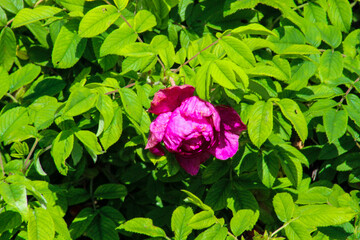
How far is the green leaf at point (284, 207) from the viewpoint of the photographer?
168cm

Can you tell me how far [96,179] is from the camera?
2471 mm

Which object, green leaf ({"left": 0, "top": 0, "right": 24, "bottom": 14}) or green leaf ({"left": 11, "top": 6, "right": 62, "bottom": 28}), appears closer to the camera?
green leaf ({"left": 11, "top": 6, "right": 62, "bottom": 28})

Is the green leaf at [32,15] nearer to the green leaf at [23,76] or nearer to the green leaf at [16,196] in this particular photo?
→ the green leaf at [23,76]

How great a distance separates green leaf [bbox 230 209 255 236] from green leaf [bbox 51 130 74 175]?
67 cm

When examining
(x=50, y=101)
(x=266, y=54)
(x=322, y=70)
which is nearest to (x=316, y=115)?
(x=322, y=70)

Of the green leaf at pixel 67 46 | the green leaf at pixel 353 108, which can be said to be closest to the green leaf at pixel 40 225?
the green leaf at pixel 67 46

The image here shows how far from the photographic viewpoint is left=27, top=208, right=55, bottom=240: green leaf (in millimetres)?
1519

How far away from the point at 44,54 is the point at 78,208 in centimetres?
87

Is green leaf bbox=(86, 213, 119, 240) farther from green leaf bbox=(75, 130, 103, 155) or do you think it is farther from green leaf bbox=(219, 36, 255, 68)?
green leaf bbox=(219, 36, 255, 68)

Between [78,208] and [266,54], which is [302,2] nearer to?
[266,54]

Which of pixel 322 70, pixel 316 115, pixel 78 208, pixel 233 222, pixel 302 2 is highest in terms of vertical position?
pixel 302 2

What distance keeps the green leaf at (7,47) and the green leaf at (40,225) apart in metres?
0.74

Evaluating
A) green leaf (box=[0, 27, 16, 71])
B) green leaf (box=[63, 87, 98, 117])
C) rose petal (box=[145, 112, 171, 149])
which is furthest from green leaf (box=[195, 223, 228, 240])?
green leaf (box=[0, 27, 16, 71])

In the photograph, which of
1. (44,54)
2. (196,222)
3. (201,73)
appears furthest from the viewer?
(44,54)
